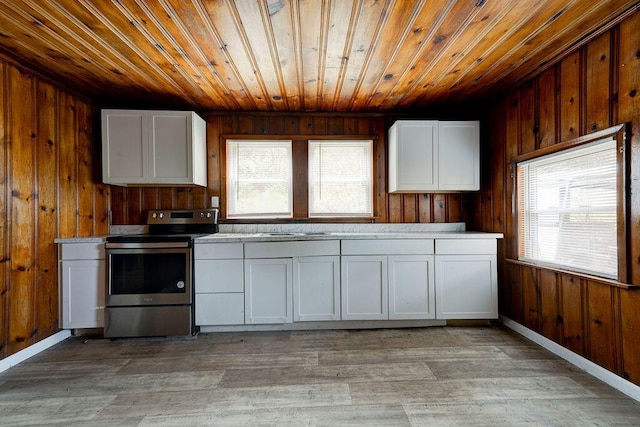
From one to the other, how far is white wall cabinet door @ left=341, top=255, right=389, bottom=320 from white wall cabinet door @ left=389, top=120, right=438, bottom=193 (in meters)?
0.91

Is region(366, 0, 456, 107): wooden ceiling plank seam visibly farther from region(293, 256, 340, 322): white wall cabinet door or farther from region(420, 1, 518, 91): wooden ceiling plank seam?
region(293, 256, 340, 322): white wall cabinet door

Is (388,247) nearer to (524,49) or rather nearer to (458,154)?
(458,154)

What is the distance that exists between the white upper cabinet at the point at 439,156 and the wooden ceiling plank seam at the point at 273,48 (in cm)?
123

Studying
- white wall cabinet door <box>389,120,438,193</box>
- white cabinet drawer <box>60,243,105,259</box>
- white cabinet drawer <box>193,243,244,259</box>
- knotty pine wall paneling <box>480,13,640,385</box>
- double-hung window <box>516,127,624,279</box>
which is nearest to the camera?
knotty pine wall paneling <box>480,13,640,385</box>

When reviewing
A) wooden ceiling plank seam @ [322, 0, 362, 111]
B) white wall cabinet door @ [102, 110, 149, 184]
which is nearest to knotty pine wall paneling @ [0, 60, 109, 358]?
white wall cabinet door @ [102, 110, 149, 184]

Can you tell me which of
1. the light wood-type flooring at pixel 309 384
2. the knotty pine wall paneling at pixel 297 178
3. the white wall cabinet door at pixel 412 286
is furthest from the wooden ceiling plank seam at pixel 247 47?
the light wood-type flooring at pixel 309 384

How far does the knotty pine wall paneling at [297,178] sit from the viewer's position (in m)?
3.15

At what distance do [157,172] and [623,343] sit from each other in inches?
154

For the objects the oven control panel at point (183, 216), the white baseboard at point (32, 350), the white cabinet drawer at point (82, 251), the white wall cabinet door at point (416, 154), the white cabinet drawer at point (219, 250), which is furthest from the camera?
the oven control panel at point (183, 216)

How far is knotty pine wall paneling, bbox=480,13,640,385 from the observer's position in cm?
168

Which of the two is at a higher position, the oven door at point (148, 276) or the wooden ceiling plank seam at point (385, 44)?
the wooden ceiling plank seam at point (385, 44)

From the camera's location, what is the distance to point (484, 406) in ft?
5.39

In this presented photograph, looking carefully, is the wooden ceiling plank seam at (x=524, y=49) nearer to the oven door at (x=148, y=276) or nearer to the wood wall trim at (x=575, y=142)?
the wood wall trim at (x=575, y=142)

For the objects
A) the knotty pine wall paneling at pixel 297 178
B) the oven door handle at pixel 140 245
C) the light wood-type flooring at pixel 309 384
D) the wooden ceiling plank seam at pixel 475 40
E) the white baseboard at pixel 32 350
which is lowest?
the light wood-type flooring at pixel 309 384
